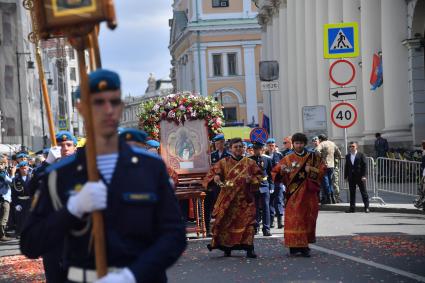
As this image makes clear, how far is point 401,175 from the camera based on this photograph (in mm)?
25594

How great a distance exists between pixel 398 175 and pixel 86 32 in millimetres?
22007

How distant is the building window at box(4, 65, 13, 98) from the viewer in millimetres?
71312

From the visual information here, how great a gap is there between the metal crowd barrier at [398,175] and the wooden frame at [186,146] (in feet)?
22.7

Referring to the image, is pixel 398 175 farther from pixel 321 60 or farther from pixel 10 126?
pixel 10 126

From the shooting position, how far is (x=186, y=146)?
1995 centimetres

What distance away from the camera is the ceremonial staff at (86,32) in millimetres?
4223

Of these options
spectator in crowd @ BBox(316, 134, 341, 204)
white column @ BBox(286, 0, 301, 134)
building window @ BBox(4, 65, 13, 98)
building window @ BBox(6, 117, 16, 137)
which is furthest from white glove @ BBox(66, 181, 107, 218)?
building window @ BBox(6, 117, 16, 137)

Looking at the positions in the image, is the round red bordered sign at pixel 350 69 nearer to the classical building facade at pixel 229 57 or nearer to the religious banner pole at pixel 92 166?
the religious banner pole at pixel 92 166

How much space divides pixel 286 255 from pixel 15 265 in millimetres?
3963

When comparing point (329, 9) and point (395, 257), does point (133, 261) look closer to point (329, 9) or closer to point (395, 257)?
point (395, 257)

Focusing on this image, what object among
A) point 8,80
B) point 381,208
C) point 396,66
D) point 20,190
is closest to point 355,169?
point 381,208

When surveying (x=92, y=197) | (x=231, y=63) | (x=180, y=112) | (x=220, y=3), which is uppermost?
(x=220, y=3)

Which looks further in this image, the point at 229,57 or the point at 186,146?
the point at 229,57

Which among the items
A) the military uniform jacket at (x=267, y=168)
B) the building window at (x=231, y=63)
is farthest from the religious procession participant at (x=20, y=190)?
the building window at (x=231, y=63)
